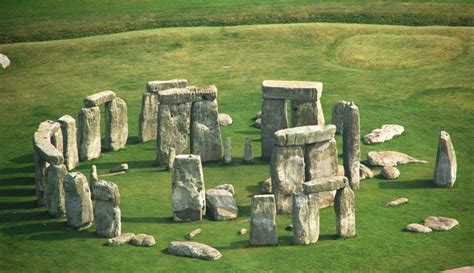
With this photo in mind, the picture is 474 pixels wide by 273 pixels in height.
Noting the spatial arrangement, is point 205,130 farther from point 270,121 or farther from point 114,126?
point 114,126

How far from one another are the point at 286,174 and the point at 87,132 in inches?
347

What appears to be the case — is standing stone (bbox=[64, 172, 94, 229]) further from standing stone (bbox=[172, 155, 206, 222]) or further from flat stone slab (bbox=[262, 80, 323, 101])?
flat stone slab (bbox=[262, 80, 323, 101])

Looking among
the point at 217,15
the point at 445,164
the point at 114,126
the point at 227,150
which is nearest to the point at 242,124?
the point at 227,150

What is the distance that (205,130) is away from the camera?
136 ft

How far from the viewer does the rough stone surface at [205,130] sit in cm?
4134

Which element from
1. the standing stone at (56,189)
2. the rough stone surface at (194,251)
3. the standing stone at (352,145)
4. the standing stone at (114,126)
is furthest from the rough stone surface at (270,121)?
the rough stone surface at (194,251)

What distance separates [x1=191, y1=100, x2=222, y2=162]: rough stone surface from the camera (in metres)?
41.3

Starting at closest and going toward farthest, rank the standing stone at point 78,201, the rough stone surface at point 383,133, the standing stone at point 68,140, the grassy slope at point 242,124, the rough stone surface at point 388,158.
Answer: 1. the grassy slope at point 242,124
2. the standing stone at point 78,201
3. the rough stone surface at point 388,158
4. the standing stone at point 68,140
5. the rough stone surface at point 383,133

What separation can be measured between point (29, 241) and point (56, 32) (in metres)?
24.8

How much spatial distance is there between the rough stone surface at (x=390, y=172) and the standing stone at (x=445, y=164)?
149 cm

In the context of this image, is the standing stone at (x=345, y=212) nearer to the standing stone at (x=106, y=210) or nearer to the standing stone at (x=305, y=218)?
the standing stone at (x=305, y=218)

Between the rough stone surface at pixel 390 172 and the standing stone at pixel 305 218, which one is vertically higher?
the standing stone at pixel 305 218

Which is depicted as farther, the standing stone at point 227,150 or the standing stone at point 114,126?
the standing stone at point 114,126

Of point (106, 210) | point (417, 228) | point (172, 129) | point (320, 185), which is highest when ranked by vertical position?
point (320, 185)
